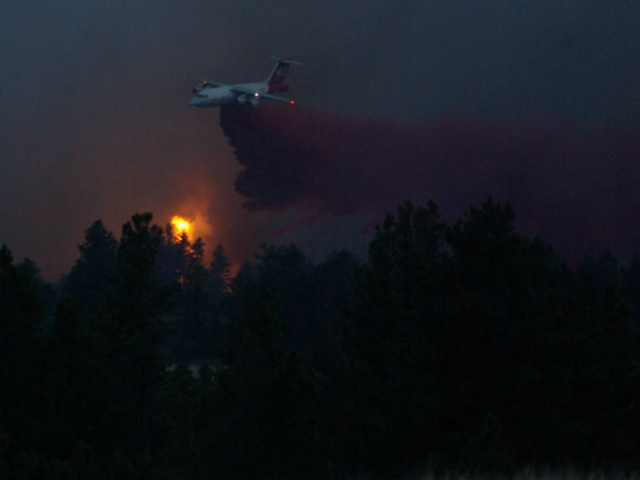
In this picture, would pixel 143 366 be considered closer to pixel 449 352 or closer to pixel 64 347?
pixel 64 347

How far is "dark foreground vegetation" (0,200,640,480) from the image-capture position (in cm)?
1986

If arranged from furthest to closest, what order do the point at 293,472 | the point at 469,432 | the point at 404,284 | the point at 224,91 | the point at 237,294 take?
the point at 237,294 → the point at 224,91 → the point at 404,284 → the point at 293,472 → the point at 469,432

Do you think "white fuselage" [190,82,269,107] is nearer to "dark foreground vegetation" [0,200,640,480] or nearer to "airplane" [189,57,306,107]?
"airplane" [189,57,306,107]

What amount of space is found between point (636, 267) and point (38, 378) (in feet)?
254

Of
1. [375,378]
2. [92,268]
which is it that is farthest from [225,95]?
[375,378]

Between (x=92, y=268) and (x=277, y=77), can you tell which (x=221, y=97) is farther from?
(x=92, y=268)

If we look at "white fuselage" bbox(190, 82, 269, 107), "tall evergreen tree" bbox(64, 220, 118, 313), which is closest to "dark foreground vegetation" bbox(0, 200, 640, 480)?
"white fuselage" bbox(190, 82, 269, 107)

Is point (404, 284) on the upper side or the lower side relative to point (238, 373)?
upper

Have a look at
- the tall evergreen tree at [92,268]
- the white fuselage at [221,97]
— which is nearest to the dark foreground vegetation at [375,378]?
the white fuselage at [221,97]

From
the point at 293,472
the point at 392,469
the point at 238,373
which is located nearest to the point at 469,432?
the point at 392,469

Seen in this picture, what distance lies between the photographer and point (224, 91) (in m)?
79.2

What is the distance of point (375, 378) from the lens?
2844cm

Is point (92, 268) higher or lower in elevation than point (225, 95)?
lower

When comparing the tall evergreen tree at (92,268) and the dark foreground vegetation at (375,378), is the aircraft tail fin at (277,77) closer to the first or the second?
the tall evergreen tree at (92,268)
